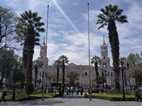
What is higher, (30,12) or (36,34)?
(30,12)

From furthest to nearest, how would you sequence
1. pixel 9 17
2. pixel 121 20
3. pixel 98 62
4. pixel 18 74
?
pixel 98 62
pixel 18 74
pixel 121 20
pixel 9 17

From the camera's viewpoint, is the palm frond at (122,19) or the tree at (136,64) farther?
the tree at (136,64)

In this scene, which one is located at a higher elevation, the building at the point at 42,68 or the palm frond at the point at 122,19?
the palm frond at the point at 122,19

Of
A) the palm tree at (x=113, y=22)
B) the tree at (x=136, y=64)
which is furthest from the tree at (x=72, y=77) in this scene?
the palm tree at (x=113, y=22)

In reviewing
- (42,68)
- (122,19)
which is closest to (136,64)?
(42,68)

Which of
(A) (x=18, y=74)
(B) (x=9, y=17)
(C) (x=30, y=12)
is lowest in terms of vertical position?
(A) (x=18, y=74)

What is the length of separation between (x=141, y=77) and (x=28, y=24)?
174ft

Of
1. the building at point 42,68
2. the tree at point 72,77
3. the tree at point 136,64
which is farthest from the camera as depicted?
the tree at point 72,77

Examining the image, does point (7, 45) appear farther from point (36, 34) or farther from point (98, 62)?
point (98, 62)

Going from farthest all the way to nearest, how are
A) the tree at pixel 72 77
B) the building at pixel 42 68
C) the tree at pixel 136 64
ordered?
the tree at pixel 72 77, the tree at pixel 136 64, the building at pixel 42 68

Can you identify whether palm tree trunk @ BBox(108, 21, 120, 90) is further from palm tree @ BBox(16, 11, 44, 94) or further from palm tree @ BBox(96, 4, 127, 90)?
palm tree @ BBox(16, 11, 44, 94)

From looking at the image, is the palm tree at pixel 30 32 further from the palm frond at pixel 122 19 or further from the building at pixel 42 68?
the palm frond at pixel 122 19

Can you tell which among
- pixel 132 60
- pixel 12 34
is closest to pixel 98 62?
pixel 132 60

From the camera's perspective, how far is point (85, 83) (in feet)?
515
